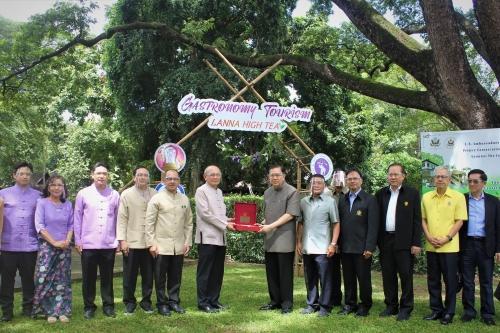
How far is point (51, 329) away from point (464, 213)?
462cm

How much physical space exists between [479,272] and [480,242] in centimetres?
34

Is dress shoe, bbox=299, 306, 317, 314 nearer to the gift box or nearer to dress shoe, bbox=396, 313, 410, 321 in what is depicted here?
dress shoe, bbox=396, 313, 410, 321

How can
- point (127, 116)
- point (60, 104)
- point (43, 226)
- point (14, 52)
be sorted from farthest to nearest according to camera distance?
1. point (60, 104)
2. point (127, 116)
3. point (14, 52)
4. point (43, 226)

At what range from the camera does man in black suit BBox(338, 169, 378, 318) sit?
18.2ft

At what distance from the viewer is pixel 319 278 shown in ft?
19.0

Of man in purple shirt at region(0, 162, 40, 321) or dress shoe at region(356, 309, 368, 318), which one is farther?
dress shoe at region(356, 309, 368, 318)

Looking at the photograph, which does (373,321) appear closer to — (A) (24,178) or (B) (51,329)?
(B) (51,329)

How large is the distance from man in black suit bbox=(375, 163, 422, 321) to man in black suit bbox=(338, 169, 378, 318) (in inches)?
6.0

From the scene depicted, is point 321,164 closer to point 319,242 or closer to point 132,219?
point 319,242

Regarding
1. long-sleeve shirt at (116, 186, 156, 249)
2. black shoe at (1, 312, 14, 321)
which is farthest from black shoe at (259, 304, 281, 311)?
black shoe at (1, 312, 14, 321)

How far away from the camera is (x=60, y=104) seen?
69.5ft

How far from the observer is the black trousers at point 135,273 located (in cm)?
562

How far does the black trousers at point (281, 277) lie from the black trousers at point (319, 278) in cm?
22

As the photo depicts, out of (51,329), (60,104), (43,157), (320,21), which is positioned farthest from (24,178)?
(43,157)
